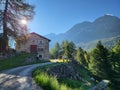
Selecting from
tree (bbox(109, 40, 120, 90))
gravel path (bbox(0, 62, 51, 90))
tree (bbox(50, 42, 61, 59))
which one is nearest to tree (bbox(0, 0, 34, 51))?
gravel path (bbox(0, 62, 51, 90))

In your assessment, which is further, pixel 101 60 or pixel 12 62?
pixel 101 60

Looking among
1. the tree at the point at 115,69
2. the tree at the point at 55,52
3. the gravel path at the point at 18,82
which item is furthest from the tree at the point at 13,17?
the tree at the point at 55,52

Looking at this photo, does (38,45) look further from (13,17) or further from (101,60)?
(13,17)

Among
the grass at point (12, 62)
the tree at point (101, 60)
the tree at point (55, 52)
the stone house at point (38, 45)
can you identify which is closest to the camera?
the grass at point (12, 62)

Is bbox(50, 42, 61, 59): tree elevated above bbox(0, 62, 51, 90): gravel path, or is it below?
above

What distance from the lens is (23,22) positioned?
94.5 ft

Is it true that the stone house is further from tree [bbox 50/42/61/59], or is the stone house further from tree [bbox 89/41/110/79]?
tree [bbox 50/42/61/59]

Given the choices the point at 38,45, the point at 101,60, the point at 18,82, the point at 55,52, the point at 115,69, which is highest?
the point at 55,52

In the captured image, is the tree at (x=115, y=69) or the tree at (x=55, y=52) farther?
the tree at (x=55, y=52)

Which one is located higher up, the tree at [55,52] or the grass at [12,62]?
the tree at [55,52]

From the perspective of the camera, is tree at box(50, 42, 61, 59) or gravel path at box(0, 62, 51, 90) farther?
tree at box(50, 42, 61, 59)

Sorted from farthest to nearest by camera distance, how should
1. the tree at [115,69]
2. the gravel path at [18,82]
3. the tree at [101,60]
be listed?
1. the tree at [101,60]
2. the tree at [115,69]
3. the gravel path at [18,82]

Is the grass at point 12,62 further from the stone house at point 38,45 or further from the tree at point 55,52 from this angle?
the tree at point 55,52

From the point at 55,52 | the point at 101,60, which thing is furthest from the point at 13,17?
the point at 55,52
